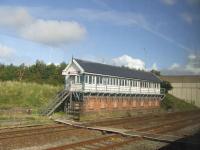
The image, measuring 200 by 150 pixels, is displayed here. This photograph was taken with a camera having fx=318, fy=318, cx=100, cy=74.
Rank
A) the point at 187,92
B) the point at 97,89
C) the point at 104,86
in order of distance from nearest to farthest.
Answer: the point at 97,89, the point at 104,86, the point at 187,92

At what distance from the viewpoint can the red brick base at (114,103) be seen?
124ft

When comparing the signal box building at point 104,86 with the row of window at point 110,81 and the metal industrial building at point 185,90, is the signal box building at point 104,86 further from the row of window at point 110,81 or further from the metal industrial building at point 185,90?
the metal industrial building at point 185,90

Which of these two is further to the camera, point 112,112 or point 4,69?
point 4,69

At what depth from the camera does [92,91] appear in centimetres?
3778

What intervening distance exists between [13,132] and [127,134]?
24.5 ft

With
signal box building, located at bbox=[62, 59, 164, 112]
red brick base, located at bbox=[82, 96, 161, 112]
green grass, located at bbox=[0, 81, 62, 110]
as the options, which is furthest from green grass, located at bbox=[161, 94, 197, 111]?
green grass, located at bbox=[0, 81, 62, 110]

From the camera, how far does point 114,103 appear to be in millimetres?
42906

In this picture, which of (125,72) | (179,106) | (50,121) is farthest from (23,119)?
(179,106)

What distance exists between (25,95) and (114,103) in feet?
38.8

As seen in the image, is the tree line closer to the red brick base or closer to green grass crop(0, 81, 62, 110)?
the red brick base

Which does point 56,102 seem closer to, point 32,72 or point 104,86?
point 104,86

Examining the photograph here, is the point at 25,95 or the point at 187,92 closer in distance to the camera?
the point at 25,95

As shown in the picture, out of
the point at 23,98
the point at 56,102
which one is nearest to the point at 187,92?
the point at 56,102

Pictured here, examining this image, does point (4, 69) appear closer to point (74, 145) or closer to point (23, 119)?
point (23, 119)
